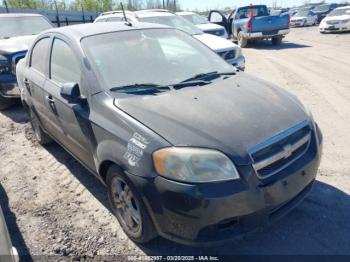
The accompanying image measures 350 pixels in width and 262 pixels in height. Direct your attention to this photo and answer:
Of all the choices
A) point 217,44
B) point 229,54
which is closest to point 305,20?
point 217,44

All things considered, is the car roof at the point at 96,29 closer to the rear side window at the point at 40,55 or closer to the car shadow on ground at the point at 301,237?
the rear side window at the point at 40,55

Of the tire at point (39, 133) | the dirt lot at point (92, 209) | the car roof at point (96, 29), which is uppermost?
the car roof at point (96, 29)

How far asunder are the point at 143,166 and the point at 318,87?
605 centimetres

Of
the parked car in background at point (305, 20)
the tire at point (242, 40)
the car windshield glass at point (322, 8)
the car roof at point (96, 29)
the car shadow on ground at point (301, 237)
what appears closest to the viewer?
the car shadow on ground at point (301, 237)

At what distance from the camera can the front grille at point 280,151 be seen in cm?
228

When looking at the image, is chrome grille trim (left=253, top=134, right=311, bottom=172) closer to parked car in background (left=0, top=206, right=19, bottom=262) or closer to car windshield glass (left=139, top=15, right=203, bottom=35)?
parked car in background (left=0, top=206, right=19, bottom=262)

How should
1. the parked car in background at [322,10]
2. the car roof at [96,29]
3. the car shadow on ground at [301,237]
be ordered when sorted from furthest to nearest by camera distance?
the parked car in background at [322,10], the car roof at [96,29], the car shadow on ground at [301,237]

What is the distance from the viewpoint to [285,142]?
2.47 m

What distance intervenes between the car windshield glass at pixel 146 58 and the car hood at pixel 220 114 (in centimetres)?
31

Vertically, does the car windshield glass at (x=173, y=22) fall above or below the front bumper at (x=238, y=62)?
above

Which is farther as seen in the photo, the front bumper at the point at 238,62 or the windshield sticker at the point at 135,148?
the front bumper at the point at 238,62

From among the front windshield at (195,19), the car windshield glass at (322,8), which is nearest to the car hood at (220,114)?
the front windshield at (195,19)

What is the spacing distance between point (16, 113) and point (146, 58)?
4.53 meters

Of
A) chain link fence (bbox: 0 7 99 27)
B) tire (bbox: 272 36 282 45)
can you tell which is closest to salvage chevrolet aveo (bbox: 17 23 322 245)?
tire (bbox: 272 36 282 45)
